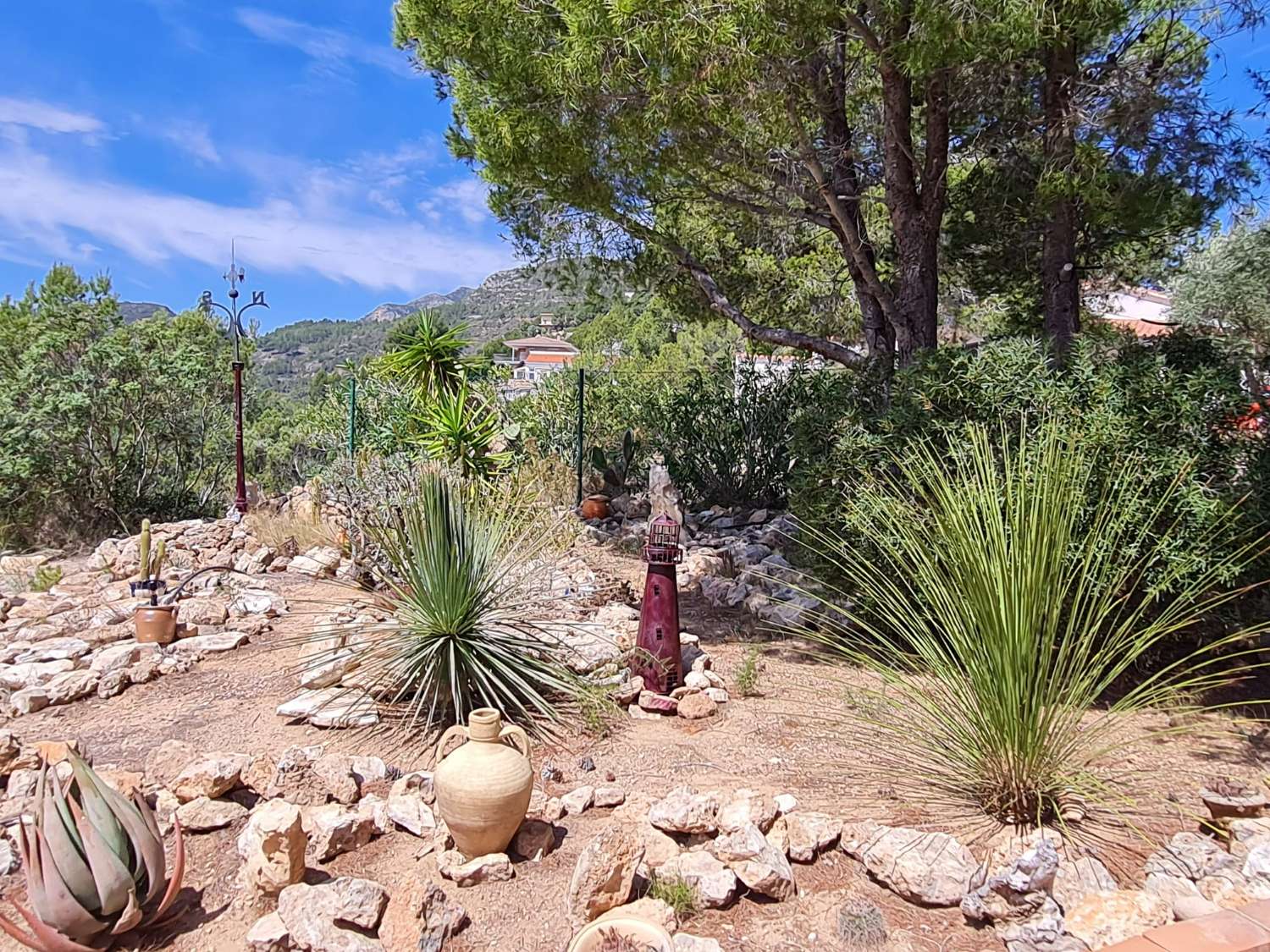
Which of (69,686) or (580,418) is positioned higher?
(580,418)

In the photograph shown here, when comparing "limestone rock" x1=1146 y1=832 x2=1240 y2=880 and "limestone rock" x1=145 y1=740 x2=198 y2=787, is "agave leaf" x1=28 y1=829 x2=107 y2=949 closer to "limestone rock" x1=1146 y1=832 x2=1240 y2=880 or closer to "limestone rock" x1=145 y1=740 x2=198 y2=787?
"limestone rock" x1=145 y1=740 x2=198 y2=787

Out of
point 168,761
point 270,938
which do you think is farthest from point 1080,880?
point 168,761

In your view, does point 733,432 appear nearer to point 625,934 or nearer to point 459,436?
point 459,436

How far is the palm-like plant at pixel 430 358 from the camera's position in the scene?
8.56 metres

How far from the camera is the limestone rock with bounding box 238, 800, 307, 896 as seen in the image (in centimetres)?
280

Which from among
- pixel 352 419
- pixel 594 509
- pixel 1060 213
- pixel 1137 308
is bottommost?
pixel 594 509

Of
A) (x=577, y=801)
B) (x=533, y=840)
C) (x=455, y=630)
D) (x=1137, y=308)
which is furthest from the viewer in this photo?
(x=1137, y=308)

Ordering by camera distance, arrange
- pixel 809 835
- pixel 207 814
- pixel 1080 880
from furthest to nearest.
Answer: pixel 207 814 → pixel 809 835 → pixel 1080 880

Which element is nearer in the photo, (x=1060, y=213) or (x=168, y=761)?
(x=168, y=761)

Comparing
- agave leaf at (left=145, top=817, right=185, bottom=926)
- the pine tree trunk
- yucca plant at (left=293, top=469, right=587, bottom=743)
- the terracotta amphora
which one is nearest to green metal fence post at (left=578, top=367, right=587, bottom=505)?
the pine tree trunk

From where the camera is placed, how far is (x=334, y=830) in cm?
311

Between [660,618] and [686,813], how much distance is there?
5.57ft

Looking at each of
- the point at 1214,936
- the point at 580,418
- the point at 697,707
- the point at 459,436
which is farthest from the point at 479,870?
the point at 580,418

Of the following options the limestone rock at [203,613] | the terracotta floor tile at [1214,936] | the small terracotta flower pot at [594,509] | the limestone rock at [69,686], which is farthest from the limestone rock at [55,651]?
the terracotta floor tile at [1214,936]
